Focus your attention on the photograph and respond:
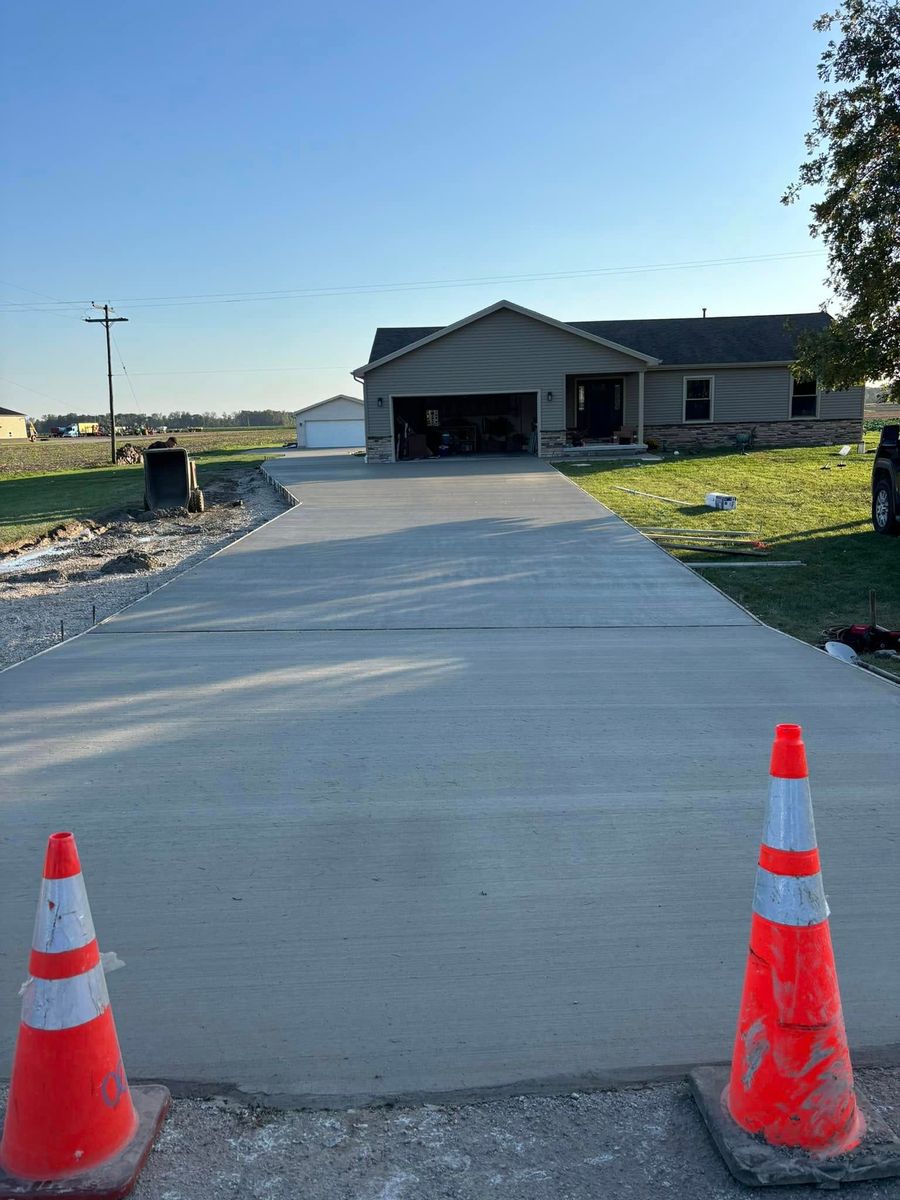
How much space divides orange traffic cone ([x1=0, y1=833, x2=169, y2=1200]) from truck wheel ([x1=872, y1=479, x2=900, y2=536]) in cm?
1427

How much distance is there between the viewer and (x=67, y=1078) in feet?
8.19

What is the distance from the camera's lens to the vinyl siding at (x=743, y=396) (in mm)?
32625

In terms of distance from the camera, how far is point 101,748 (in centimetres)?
569

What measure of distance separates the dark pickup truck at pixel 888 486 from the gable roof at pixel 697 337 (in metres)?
18.1

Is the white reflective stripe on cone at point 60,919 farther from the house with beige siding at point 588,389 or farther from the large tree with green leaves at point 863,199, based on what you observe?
the house with beige siding at point 588,389

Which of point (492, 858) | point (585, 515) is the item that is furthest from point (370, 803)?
point (585, 515)

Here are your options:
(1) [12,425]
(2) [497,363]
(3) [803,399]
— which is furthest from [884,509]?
(1) [12,425]

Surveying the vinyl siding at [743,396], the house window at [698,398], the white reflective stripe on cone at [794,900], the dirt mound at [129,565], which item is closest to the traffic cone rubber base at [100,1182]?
the white reflective stripe on cone at [794,900]

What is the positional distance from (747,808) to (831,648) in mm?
3837

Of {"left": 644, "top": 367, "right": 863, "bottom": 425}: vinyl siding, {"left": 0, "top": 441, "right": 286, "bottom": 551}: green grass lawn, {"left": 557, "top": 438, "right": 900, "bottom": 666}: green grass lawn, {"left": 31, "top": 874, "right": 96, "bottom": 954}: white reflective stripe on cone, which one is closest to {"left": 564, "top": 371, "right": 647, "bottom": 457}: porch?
{"left": 644, "top": 367, "right": 863, "bottom": 425}: vinyl siding

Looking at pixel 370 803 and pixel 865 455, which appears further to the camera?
pixel 865 455

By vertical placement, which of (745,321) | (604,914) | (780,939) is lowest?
(604,914)

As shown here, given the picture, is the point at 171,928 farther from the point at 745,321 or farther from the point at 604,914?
the point at 745,321

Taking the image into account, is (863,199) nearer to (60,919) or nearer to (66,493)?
(60,919)
